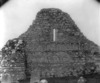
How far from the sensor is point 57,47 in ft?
43.7

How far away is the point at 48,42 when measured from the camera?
13.3 m

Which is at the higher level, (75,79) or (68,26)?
(68,26)

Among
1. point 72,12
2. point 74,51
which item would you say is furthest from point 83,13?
point 74,51

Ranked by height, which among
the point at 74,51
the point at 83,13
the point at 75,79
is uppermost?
the point at 83,13

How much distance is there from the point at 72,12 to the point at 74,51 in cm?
118

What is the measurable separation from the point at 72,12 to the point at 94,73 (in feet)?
6.36

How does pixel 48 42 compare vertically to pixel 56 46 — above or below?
above

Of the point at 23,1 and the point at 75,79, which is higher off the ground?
the point at 23,1

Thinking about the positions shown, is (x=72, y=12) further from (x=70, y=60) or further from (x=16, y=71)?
(x=16, y=71)

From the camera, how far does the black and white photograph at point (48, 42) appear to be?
518 inches

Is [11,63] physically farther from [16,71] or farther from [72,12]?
[72,12]

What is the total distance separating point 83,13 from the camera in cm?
1360

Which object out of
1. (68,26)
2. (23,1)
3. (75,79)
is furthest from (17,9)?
(75,79)

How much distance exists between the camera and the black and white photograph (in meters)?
13.2
